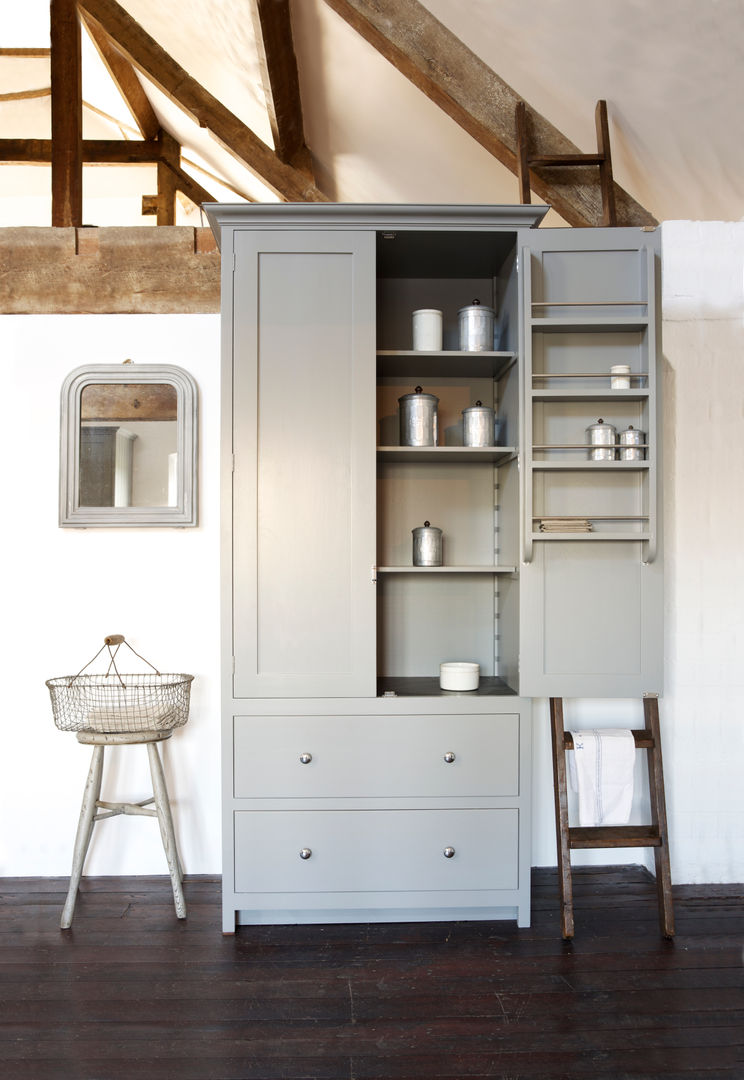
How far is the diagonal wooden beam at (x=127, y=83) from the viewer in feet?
14.4

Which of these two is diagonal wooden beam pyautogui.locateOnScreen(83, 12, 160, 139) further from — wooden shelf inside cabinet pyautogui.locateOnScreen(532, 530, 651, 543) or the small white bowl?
the small white bowl

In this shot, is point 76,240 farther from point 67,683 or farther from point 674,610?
point 674,610

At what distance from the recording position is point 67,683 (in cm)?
320

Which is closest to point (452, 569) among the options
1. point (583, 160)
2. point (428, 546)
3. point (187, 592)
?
point (428, 546)

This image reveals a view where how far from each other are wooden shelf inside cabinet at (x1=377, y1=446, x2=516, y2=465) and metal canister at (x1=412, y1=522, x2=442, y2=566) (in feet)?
0.98

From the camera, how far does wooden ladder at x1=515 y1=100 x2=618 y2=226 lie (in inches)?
126

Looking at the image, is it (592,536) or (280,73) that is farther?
(280,73)

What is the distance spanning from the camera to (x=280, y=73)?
12.7ft

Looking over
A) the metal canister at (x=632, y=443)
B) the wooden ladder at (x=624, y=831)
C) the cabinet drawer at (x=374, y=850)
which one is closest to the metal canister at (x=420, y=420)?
the metal canister at (x=632, y=443)

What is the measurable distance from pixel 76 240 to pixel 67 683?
6.07 feet

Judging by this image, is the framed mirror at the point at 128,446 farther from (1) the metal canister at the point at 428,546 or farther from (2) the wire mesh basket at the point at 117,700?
(1) the metal canister at the point at 428,546

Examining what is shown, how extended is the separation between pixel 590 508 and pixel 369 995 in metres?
1.77

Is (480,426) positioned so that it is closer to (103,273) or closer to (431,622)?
(431,622)

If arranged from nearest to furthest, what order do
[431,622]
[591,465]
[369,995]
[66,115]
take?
[369,995] → [591,465] → [431,622] → [66,115]
